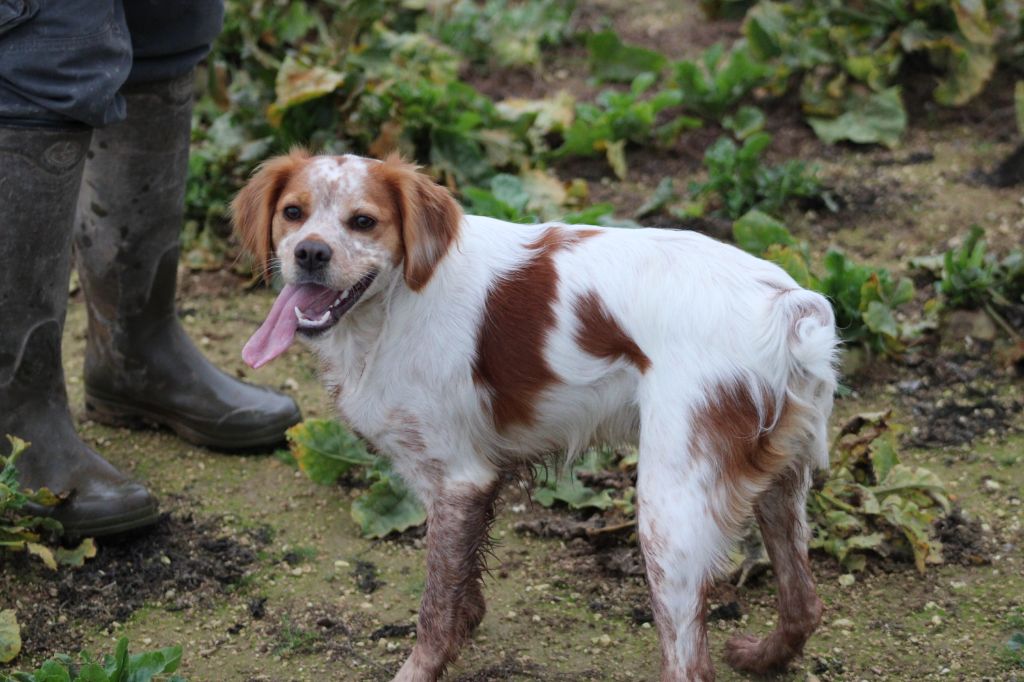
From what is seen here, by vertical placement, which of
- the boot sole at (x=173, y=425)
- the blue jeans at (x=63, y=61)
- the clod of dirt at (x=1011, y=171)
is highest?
the blue jeans at (x=63, y=61)

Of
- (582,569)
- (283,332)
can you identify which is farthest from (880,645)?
(283,332)

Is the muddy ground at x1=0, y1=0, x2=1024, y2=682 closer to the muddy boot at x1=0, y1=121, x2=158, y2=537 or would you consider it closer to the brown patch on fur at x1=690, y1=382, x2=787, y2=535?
the muddy boot at x1=0, y1=121, x2=158, y2=537

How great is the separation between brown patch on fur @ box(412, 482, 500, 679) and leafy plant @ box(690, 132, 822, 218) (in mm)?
2783

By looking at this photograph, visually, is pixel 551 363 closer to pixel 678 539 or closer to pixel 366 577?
pixel 678 539

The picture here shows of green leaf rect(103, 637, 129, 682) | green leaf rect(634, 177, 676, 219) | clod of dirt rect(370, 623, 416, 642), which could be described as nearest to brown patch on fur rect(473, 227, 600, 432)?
clod of dirt rect(370, 623, 416, 642)

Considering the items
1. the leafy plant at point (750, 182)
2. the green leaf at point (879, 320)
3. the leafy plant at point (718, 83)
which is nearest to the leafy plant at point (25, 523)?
the green leaf at point (879, 320)

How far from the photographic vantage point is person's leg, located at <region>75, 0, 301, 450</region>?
3.97m

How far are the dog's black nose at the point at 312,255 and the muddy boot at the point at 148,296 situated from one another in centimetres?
131

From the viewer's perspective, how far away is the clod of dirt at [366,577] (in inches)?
149

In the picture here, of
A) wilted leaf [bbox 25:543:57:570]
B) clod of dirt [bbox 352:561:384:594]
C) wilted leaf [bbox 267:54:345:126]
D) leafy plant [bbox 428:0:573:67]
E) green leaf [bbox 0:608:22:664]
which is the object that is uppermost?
wilted leaf [bbox 267:54:345:126]

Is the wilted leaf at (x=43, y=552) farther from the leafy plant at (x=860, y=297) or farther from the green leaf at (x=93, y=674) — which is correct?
the leafy plant at (x=860, y=297)

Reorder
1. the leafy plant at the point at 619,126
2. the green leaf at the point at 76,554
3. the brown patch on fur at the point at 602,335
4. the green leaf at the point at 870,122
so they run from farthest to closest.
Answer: the green leaf at the point at 870,122, the leafy plant at the point at 619,126, the green leaf at the point at 76,554, the brown patch on fur at the point at 602,335

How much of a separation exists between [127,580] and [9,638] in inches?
17.6

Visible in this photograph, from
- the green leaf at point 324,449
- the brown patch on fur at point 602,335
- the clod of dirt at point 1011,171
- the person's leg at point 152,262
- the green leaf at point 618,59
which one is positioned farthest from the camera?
the green leaf at point 618,59
